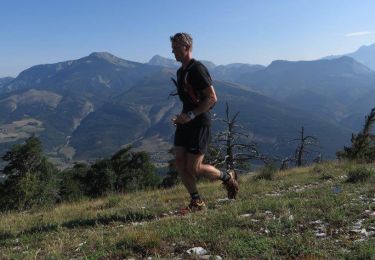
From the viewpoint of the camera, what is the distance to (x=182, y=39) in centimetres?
784

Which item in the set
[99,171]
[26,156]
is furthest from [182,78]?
[99,171]

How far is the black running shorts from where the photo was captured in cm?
788

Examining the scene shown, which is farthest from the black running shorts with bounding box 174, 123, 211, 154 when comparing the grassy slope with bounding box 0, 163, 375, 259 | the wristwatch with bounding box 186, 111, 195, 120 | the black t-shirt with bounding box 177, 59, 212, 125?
the grassy slope with bounding box 0, 163, 375, 259

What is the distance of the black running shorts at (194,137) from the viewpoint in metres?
7.88

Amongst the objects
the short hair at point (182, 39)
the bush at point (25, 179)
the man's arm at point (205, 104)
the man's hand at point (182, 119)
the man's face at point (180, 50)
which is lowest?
the bush at point (25, 179)

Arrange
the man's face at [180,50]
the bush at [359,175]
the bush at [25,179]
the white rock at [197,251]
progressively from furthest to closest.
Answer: the bush at [25,179], the bush at [359,175], the man's face at [180,50], the white rock at [197,251]

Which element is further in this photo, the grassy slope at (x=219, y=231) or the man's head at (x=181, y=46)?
the man's head at (x=181, y=46)

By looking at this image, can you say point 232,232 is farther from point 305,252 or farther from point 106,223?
point 106,223

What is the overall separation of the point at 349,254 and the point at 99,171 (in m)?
53.8

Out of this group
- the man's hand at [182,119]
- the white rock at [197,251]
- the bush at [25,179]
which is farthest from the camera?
the bush at [25,179]

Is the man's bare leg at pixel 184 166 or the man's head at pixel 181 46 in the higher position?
the man's head at pixel 181 46

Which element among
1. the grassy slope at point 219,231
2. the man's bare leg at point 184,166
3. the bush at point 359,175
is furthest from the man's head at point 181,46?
the bush at point 359,175

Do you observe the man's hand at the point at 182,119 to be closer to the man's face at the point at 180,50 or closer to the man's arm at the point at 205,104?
the man's arm at the point at 205,104

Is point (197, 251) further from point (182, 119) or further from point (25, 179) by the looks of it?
point (25, 179)
